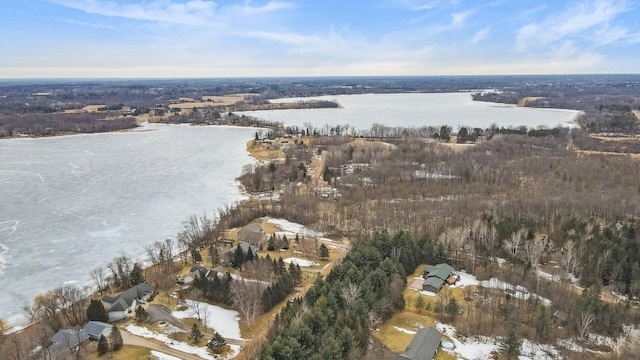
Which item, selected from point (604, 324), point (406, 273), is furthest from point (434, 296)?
point (604, 324)

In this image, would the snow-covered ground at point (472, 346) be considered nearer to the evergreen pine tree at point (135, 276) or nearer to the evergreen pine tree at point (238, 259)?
the evergreen pine tree at point (238, 259)

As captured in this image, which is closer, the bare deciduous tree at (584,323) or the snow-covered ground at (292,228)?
the bare deciduous tree at (584,323)

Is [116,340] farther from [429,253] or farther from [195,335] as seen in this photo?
[429,253]

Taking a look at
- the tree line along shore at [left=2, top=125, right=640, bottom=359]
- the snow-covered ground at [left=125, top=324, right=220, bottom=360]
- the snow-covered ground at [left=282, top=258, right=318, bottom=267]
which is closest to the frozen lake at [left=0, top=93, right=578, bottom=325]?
the tree line along shore at [left=2, top=125, right=640, bottom=359]

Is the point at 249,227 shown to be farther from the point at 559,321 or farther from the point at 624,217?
the point at 624,217

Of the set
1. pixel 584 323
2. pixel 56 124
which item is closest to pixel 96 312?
pixel 584 323

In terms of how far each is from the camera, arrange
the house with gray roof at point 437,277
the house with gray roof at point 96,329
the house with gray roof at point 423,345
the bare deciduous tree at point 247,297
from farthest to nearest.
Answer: the house with gray roof at point 437,277 → the bare deciduous tree at point 247,297 → the house with gray roof at point 96,329 → the house with gray roof at point 423,345

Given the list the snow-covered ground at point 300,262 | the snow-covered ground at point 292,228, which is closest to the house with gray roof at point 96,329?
the snow-covered ground at point 300,262
